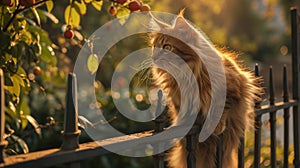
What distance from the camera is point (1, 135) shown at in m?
0.90

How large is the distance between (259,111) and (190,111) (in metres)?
0.48

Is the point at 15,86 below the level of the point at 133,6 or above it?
below

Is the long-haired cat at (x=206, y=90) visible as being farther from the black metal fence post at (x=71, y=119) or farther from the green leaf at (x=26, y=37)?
the black metal fence post at (x=71, y=119)

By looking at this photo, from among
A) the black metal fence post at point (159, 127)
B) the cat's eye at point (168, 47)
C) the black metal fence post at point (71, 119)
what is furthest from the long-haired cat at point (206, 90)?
the black metal fence post at point (71, 119)

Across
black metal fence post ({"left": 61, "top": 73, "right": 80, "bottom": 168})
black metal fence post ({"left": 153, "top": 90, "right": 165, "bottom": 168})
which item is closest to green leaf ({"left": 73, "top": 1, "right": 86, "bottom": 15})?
black metal fence post ({"left": 153, "top": 90, "right": 165, "bottom": 168})

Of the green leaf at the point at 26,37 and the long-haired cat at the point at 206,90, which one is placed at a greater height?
the green leaf at the point at 26,37

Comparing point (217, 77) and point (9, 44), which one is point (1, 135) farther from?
point (217, 77)

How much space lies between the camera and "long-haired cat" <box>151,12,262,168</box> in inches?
66.4

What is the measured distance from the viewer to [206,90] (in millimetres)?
1684

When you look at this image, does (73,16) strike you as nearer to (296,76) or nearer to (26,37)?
(26,37)

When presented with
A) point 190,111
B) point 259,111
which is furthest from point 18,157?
point 259,111

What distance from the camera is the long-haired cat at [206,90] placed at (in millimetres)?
1688

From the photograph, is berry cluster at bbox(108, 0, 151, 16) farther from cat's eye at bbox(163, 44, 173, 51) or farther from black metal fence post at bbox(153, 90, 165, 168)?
black metal fence post at bbox(153, 90, 165, 168)

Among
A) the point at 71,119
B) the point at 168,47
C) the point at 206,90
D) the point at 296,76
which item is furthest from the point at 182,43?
the point at 296,76
